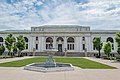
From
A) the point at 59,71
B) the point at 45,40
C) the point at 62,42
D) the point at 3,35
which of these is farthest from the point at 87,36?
the point at 59,71

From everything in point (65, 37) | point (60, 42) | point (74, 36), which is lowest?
point (60, 42)

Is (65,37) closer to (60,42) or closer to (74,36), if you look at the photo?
(60,42)

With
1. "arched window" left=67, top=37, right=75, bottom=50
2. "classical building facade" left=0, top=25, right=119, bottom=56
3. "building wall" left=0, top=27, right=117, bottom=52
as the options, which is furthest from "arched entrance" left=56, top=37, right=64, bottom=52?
"arched window" left=67, top=37, right=75, bottom=50

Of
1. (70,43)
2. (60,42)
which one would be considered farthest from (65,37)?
(70,43)

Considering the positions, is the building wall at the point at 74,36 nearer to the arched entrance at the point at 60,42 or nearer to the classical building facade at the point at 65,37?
the classical building facade at the point at 65,37

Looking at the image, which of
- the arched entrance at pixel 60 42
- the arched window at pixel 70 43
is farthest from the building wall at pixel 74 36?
the arched window at pixel 70 43

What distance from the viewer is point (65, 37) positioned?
70375 millimetres

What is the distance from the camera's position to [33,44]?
71.6m

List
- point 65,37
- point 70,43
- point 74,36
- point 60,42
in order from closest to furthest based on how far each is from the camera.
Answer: point 74,36 < point 65,37 < point 60,42 < point 70,43

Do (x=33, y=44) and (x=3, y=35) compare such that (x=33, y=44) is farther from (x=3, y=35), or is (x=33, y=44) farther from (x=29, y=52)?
(x=3, y=35)

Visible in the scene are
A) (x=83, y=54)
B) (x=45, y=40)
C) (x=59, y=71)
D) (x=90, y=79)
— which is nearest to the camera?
(x=90, y=79)

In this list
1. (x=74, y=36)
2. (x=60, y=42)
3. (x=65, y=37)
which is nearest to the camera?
(x=74, y=36)

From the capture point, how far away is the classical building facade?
69.8m

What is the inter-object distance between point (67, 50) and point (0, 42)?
25254mm
